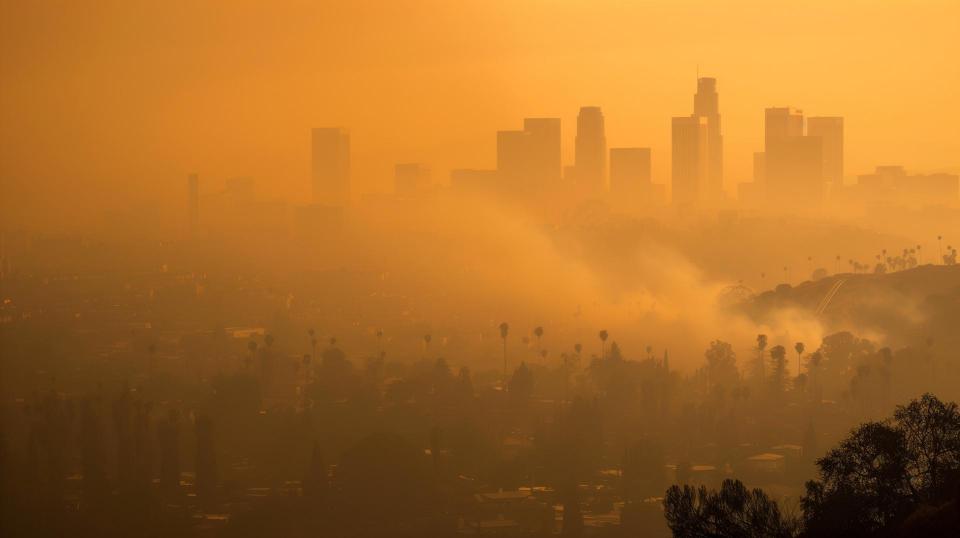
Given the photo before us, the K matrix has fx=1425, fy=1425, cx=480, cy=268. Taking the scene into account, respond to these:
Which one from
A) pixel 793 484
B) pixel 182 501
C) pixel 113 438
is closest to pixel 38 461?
pixel 113 438

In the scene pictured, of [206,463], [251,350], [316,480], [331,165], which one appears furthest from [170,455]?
[331,165]

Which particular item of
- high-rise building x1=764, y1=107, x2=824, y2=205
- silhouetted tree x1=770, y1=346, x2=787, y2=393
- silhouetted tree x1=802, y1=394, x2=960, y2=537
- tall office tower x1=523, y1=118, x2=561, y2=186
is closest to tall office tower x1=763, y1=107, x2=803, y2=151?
high-rise building x1=764, y1=107, x2=824, y2=205

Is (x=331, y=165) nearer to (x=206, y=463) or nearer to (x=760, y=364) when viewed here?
(x=760, y=364)

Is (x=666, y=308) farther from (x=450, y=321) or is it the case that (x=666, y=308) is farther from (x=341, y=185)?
(x=341, y=185)

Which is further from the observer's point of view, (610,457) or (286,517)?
(610,457)

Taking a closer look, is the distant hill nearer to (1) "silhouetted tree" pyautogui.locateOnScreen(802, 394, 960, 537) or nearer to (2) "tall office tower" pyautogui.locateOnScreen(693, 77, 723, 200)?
(1) "silhouetted tree" pyautogui.locateOnScreen(802, 394, 960, 537)

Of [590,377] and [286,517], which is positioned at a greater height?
[590,377]

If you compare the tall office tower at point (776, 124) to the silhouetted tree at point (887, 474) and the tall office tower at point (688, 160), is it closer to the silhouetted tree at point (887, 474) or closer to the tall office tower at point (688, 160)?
Answer: the tall office tower at point (688, 160)
